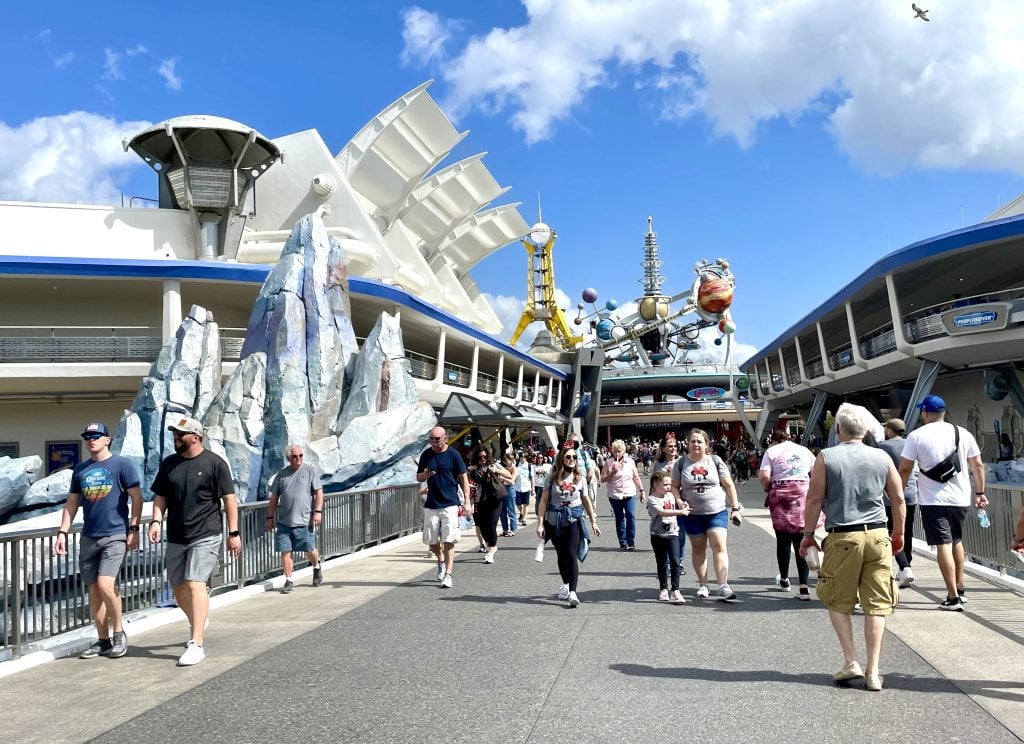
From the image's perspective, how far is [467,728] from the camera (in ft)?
13.9

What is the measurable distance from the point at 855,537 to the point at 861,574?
0.21 meters

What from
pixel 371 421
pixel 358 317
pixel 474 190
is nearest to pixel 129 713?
pixel 371 421

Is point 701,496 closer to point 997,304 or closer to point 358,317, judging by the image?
point 997,304

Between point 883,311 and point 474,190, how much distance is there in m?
27.6

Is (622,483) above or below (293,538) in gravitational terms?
above

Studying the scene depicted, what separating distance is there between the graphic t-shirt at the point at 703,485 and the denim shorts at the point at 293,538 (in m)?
4.10

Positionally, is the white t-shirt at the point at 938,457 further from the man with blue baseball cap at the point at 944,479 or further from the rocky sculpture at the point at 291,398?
the rocky sculpture at the point at 291,398

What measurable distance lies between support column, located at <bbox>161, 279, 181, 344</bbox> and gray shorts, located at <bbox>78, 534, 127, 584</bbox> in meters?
21.9

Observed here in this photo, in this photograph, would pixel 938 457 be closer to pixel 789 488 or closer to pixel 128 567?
pixel 789 488

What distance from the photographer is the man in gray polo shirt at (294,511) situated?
918cm

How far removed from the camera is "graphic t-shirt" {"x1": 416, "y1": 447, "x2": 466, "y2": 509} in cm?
904

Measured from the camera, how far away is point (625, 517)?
11836mm

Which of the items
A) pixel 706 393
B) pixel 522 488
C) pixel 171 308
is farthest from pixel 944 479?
pixel 706 393

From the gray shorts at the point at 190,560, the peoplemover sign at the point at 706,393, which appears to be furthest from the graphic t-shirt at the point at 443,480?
the peoplemover sign at the point at 706,393
